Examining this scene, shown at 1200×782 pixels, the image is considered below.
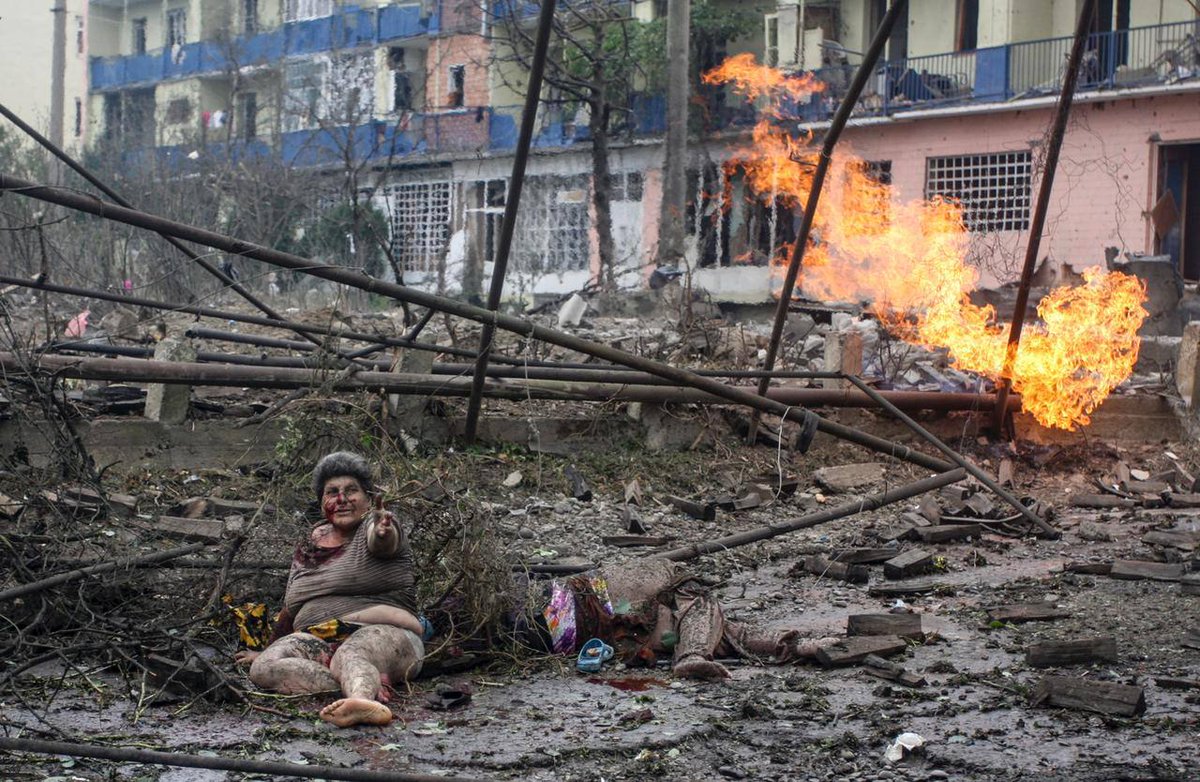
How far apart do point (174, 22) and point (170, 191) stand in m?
20.5

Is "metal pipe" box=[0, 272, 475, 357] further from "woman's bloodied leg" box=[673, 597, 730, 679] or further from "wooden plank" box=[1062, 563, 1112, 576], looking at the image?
"wooden plank" box=[1062, 563, 1112, 576]

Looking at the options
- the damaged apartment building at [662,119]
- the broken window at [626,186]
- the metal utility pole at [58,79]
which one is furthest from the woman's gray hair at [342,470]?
the broken window at [626,186]

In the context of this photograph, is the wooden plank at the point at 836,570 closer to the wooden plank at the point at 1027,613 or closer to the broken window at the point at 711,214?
the wooden plank at the point at 1027,613

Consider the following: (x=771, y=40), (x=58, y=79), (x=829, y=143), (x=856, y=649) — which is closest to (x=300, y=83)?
(x=58, y=79)

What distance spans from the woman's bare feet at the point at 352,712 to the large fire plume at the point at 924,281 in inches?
346

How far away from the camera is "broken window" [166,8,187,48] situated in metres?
43.3

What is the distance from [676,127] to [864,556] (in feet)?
53.5

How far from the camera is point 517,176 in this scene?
24.5ft

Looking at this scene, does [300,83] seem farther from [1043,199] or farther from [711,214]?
[1043,199]

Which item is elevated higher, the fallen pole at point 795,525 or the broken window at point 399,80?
the broken window at point 399,80

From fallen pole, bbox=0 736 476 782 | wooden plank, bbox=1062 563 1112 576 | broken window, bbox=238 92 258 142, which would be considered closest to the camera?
fallen pole, bbox=0 736 476 782

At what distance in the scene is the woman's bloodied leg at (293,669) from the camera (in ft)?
18.7

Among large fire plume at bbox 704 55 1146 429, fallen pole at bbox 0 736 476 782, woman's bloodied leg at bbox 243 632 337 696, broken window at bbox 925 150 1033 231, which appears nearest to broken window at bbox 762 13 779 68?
large fire plume at bbox 704 55 1146 429

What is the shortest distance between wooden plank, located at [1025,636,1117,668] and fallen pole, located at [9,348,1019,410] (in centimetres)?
387
